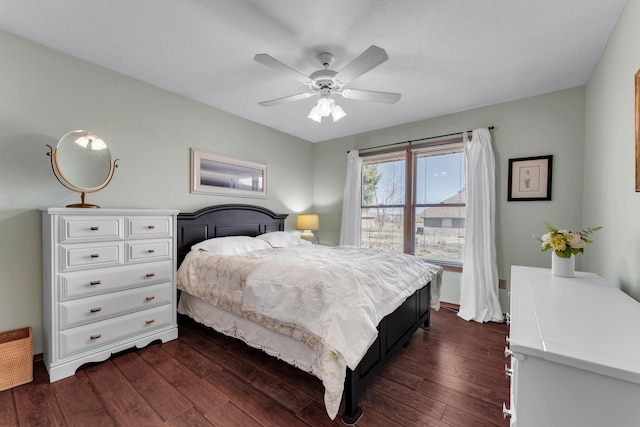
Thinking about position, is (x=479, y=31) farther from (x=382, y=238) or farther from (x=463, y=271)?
(x=382, y=238)

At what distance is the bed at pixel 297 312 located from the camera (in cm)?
161

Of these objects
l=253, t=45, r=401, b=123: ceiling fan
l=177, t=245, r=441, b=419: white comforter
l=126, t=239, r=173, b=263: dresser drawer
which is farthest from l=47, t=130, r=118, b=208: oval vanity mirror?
l=253, t=45, r=401, b=123: ceiling fan

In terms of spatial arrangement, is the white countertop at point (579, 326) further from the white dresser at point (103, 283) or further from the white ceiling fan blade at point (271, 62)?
the white dresser at point (103, 283)

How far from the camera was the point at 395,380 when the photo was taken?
205 cm

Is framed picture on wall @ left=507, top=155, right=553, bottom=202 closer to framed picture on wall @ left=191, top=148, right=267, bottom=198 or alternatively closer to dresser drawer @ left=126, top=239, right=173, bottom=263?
framed picture on wall @ left=191, top=148, right=267, bottom=198

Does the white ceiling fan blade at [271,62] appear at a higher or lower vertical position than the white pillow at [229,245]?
higher

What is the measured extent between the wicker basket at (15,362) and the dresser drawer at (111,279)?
1.27 ft

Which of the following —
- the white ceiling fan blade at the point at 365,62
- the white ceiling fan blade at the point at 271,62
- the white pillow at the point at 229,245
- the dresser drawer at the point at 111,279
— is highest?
the white ceiling fan blade at the point at 271,62

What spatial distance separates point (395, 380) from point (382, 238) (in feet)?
8.22

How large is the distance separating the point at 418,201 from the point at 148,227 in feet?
11.2

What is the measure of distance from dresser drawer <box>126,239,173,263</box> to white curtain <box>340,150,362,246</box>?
8.71 ft

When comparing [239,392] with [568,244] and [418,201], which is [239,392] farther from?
[418,201]

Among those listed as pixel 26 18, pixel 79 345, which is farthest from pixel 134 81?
pixel 79 345

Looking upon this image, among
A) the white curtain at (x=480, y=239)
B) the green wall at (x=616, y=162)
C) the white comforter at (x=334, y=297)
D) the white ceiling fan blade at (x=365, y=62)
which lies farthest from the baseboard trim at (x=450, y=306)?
the white ceiling fan blade at (x=365, y=62)
